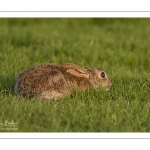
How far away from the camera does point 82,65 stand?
35.0 feet

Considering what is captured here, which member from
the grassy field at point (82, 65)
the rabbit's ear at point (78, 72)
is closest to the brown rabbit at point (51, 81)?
the rabbit's ear at point (78, 72)

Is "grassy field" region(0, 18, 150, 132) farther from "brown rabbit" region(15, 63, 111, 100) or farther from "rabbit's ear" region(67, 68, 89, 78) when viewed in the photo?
"rabbit's ear" region(67, 68, 89, 78)

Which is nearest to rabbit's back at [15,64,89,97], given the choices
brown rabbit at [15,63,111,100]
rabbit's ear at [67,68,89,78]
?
brown rabbit at [15,63,111,100]

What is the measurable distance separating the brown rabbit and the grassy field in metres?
0.17

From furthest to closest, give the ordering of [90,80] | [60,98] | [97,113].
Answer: [90,80] < [60,98] < [97,113]

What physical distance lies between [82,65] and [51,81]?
10.5 ft

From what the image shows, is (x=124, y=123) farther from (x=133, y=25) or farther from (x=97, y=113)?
(x=133, y=25)

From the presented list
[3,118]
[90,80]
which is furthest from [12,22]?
[3,118]

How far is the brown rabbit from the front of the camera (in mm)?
7461

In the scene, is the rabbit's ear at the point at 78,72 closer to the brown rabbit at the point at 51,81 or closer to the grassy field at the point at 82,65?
the brown rabbit at the point at 51,81

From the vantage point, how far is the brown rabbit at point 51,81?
746cm

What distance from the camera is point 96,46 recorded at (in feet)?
40.1

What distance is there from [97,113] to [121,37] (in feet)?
22.7

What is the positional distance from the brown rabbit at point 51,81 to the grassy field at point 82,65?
0.17m
